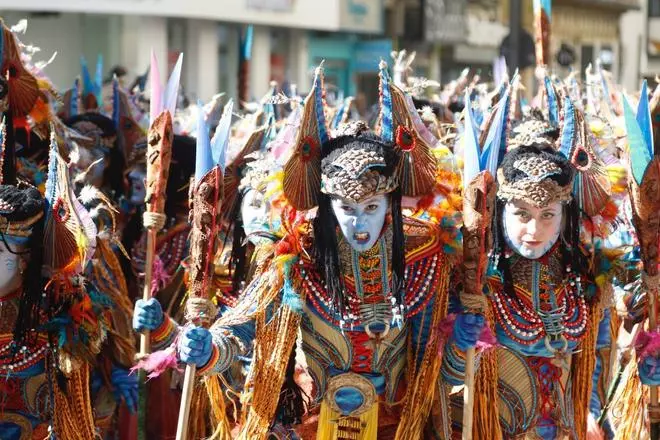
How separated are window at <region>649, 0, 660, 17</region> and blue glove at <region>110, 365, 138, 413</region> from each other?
30.1 meters

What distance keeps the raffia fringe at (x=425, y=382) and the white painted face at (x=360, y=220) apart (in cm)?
36

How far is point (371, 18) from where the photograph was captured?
Answer: 917 inches

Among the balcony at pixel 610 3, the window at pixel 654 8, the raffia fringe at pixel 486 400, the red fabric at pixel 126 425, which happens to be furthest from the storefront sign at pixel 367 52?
the raffia fringe at pixel 486 400

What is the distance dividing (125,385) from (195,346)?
130cm

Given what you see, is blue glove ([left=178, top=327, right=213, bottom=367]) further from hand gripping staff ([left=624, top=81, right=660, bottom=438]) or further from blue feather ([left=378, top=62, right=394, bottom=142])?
hand gripping staff ([left=624, top=81, right=660, bottom=438])

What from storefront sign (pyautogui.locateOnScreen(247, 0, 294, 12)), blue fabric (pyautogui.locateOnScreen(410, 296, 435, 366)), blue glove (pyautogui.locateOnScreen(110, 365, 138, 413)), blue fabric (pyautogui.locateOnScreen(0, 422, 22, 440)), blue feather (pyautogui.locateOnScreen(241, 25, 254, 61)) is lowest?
blue fabric (pyautogui.locateOnScreen(0, 422, 22, 440))

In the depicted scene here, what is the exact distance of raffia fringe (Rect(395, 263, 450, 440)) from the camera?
451cm

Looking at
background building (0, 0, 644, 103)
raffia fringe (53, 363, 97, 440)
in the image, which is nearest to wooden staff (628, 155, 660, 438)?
raffia fringe (53, 363, 97, 440)

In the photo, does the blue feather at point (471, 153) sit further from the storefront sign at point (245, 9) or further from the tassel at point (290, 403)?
the storefront sign at point (245, 9)

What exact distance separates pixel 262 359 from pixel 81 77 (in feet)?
15.4

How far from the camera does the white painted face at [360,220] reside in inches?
171

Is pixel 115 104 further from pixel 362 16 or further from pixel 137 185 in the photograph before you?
pixel 362 16

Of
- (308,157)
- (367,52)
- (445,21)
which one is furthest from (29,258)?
(445,21)

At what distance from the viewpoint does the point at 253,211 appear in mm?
5438
